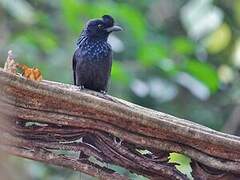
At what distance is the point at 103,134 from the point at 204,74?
2763mm

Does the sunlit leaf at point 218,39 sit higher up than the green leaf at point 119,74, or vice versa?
the sunlit leaf at point 218,39

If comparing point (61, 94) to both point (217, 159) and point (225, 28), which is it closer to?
point (217, 159)

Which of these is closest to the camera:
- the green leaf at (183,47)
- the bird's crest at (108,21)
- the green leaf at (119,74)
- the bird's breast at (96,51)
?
the bird's crest at (108,21)

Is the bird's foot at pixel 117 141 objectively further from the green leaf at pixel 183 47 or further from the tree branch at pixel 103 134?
the green leaf at pixel 183 47

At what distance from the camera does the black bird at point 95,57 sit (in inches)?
155

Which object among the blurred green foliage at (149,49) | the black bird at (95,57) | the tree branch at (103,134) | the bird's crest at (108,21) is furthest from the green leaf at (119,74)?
the tree branch at (103,134)

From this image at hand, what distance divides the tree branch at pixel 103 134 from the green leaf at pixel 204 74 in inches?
103

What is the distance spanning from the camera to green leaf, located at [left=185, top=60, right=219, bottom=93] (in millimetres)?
4969

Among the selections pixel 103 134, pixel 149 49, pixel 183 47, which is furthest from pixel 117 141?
pixel 183 47

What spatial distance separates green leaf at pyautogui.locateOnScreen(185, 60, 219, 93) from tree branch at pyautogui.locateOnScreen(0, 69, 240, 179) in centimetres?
262

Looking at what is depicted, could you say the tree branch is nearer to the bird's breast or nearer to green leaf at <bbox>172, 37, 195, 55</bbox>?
the bird's breast

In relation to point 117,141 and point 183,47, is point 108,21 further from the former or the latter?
point 117,141

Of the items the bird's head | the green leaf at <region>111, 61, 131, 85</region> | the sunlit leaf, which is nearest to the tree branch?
the bird's head

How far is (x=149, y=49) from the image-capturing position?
5.18 m
